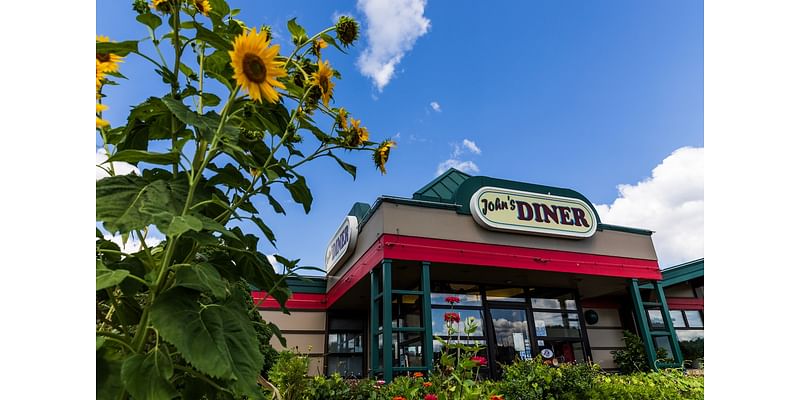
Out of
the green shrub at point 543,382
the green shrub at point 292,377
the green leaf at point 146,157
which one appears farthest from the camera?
the green shrub at point 543,382

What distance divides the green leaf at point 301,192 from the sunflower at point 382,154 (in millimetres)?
236

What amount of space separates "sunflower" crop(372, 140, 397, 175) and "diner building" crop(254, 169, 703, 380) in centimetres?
498

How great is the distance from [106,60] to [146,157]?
22 centimetres

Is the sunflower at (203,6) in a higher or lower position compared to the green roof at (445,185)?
lower

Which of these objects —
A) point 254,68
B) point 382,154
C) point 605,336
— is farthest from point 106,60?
point 605,336

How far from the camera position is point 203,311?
0.66m

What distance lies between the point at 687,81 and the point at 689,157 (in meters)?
0.26

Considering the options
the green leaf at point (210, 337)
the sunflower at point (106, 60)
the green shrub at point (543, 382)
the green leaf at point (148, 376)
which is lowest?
the green shrub at point (543, 382)

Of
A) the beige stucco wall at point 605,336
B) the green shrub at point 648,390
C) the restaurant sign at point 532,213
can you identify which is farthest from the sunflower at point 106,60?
the beige stucco wall at point 605,336

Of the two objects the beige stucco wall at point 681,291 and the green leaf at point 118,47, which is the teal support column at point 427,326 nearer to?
the green leaf at point 118,47

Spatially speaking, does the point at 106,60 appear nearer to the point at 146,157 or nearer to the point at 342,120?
the point at 146,157

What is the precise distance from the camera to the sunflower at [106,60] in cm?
75
